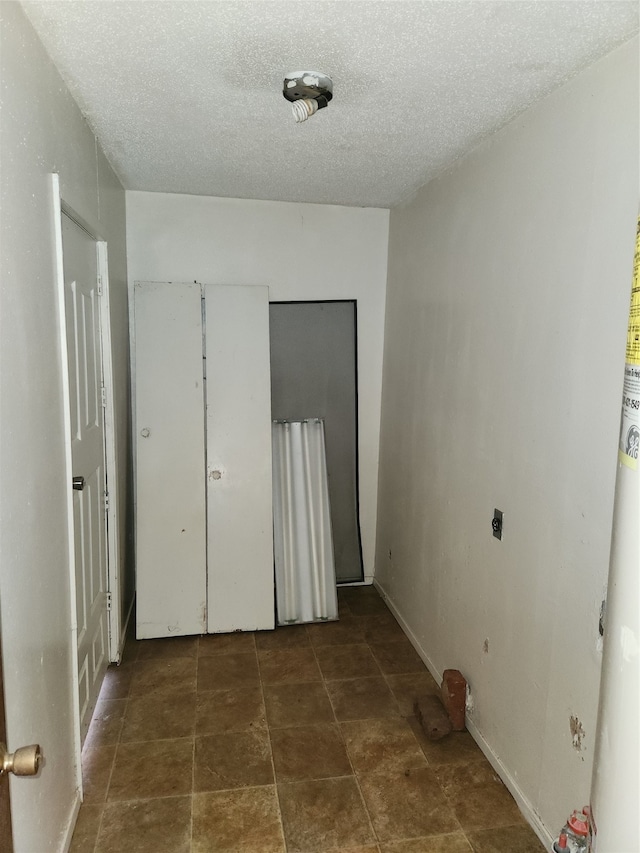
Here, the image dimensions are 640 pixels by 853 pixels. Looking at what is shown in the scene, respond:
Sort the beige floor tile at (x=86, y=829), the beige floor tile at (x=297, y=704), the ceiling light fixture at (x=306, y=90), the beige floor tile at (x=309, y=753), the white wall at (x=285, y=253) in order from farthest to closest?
the white wall at (x=285, y=253) < the beige floor tile at (x=297, y=704) < the beige floor tile at (x=309, y=753) < the beige floor tile at (x=86, y=829) < the ceiling light fixture at (x=306, y=90)

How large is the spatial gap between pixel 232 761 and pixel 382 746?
1.98 ft

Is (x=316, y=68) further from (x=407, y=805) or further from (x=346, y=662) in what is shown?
(x=346, y=662)

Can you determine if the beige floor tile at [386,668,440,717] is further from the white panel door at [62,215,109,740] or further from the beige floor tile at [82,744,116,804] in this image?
the white panel door at [62,215,109,740]

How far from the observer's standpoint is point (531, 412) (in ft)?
6.44

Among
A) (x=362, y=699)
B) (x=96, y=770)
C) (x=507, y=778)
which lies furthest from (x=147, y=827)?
(x=507, y=778)

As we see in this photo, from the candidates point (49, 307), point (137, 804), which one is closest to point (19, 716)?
point (137, 804)

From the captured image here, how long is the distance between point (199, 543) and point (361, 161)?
213 centimetres

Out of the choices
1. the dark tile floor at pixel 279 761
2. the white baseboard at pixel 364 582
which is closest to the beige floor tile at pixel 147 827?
the dark tile floor at pixel 279 761

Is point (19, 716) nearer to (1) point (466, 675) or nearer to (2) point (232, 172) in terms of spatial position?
(1) point (466, 675)

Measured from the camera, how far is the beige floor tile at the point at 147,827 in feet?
6.08

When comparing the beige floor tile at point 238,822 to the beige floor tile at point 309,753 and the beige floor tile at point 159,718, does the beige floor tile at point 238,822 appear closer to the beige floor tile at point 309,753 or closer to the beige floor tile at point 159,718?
the beige floor tile at point 309,753

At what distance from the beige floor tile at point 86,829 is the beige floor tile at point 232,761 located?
0.34 metres

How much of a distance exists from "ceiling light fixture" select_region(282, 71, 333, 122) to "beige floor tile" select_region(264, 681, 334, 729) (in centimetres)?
234

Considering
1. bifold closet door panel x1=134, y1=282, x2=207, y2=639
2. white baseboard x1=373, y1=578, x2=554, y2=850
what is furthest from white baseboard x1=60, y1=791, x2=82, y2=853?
white baseboard x1=373, y1=578, x2=554, y2=850
